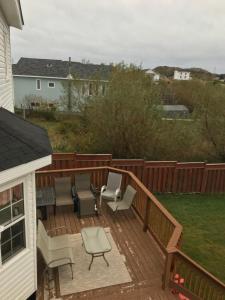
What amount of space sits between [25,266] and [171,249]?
2.58m

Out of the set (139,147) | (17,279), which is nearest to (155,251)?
(17,279)

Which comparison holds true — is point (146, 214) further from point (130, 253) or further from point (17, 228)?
point (17, 228)

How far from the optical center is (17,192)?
4.06m

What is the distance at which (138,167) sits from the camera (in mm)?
10656

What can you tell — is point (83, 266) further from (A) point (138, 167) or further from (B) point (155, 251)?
(A) point (138, 167)

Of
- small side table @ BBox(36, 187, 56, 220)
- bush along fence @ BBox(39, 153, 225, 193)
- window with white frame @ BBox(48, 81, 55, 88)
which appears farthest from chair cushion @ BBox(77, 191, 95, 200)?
window with white frame @ BBox(48, 81, 55, 88)

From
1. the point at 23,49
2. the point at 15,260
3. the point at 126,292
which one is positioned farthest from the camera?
the point at 23,49

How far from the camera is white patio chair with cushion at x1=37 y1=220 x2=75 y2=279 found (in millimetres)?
5027

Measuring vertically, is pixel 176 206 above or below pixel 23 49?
below

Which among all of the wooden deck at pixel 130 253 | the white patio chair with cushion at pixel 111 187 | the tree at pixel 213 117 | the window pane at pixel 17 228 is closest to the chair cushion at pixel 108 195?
the white patio chair with cushion at pixel 111 187

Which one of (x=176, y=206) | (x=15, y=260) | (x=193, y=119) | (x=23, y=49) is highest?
(x=23, y=49)

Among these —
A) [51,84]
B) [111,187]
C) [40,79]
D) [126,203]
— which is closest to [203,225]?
[126,203]

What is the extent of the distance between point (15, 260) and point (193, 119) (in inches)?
432

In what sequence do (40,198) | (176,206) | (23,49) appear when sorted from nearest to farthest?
(40,198) → (176,206) → (23,49)
